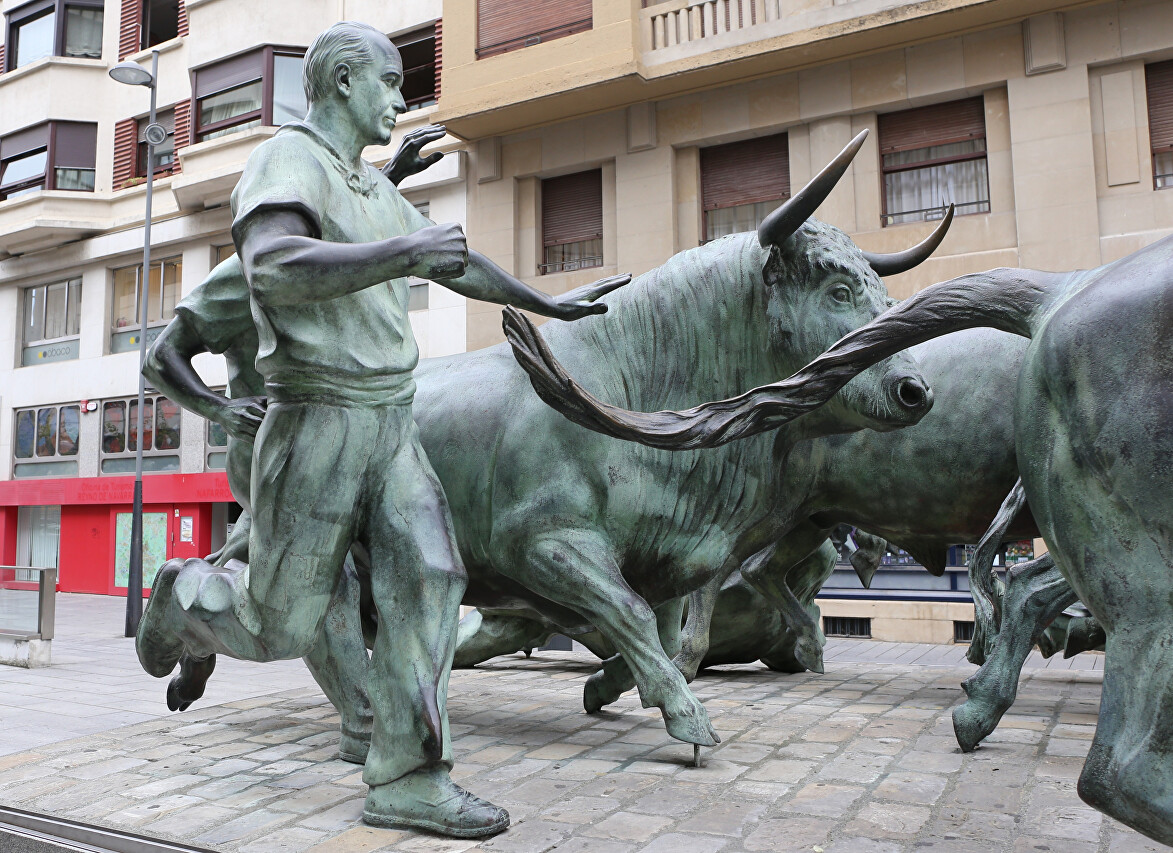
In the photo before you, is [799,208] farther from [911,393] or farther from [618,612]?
[618,612]

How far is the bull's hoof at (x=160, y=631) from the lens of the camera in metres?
3.16

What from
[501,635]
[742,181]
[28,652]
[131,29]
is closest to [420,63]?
[742,181]

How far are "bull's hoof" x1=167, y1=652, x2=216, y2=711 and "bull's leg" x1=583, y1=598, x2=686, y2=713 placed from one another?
60.6 inches

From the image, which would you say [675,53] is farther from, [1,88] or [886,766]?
[1,88]

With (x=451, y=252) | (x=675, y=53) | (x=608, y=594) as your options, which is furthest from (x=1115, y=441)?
(x=675, y=53)

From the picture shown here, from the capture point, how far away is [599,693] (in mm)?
4270

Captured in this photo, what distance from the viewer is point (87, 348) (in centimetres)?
1989

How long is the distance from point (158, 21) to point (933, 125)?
1636 centimetres

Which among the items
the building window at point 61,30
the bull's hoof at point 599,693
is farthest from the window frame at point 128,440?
the bull's hoof at point 599,693

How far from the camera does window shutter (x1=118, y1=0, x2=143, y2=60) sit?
2072 cm

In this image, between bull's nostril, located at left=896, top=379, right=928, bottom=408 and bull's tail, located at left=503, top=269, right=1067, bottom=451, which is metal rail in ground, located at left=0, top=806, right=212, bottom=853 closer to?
bull's tail, located at left=503, top=269, right=1067, bottom=451

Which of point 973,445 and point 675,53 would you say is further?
point 675,53

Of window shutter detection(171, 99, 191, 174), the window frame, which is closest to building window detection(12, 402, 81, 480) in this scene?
the window frame

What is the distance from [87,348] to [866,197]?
603 inches
